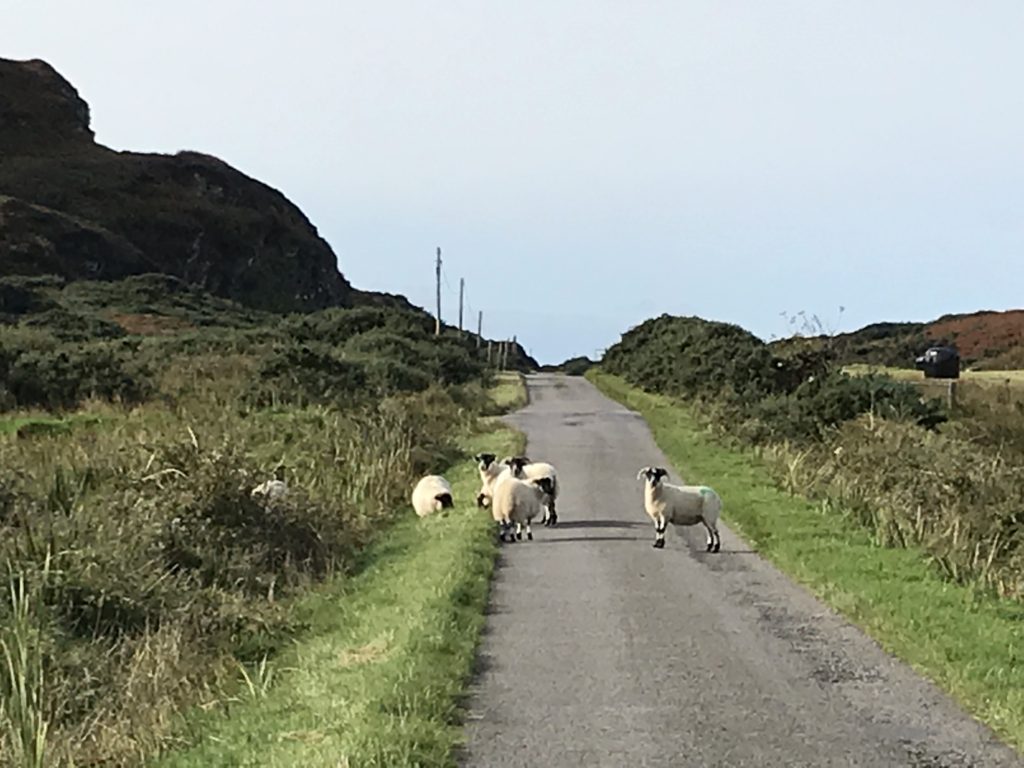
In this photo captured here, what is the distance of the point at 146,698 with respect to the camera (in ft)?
36.1

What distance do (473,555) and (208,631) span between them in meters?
3.68

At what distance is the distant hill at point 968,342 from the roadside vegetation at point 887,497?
91.4ft

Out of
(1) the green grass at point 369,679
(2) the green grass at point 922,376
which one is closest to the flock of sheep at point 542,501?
(1) the green grass at point 369,679

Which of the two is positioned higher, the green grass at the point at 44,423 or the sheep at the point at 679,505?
the green grass at the point at 44,423

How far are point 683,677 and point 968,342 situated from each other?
7441 centimetres

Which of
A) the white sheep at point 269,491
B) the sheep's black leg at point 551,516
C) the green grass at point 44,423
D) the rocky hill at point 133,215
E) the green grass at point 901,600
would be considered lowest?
the green grass at point 901,600

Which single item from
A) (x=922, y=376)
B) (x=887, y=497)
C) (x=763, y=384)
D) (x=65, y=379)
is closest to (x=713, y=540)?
(x=887, y=497)

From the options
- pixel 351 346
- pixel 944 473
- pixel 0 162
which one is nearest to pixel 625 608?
pixel 944 473

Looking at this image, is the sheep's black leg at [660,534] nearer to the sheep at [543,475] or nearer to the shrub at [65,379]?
the sheep at [543,475]

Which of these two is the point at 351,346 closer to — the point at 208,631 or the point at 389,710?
the point at 208,631

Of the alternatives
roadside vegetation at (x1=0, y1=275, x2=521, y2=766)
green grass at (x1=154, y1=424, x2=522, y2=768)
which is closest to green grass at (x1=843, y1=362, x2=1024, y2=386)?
roadside vegetation at (x1=0, y1=275, x2=521, y2=766)

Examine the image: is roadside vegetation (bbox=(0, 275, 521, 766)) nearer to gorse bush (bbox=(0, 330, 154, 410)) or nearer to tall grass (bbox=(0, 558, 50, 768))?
tall grass (bbox=(0, 558, 50, 768))

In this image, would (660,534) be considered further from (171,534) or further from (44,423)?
(44,423)

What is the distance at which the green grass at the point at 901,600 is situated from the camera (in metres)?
10.2
